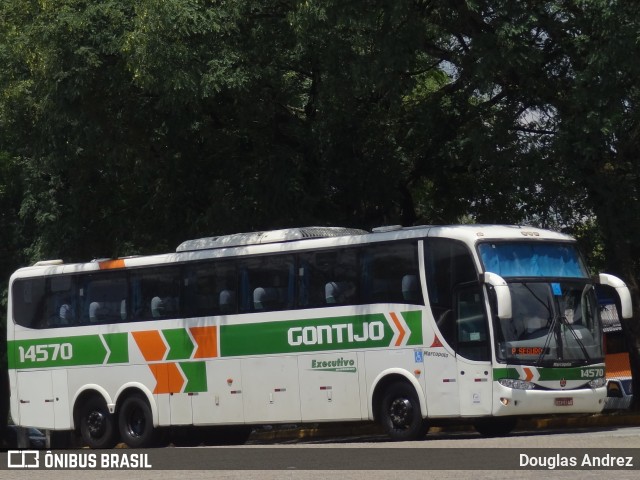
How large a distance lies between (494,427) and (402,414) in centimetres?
193

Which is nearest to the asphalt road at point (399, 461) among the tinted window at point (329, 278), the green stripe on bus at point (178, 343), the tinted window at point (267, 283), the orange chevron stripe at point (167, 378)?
the tinted window at point (329, 278)

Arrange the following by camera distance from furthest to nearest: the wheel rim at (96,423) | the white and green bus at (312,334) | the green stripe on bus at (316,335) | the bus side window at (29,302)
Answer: the bus side window at (29,302) → the wheel rim at (96,423) → the green stripe on bus at (316,335) → the white and green bus at (312,334)

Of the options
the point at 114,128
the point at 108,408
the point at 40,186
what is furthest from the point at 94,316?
the point at 40,186

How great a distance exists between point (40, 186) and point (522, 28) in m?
13.5

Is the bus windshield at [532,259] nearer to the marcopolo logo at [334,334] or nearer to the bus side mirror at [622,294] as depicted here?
the bus side mirror at [622,294]

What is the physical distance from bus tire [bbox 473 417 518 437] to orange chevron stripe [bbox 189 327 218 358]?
4.45m

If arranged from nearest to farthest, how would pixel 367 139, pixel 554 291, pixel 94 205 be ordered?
pixel 554 291, pixel 367 139, pixel 94 205

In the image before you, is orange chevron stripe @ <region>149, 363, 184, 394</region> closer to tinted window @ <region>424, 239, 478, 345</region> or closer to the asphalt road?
the asphalt road

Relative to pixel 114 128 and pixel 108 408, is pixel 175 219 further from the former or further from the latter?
pixel 108 408

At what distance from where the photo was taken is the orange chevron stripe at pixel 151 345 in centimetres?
2239

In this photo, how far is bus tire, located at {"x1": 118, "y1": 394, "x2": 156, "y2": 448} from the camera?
22703mm

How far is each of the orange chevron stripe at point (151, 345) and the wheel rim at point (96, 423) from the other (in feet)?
5.16

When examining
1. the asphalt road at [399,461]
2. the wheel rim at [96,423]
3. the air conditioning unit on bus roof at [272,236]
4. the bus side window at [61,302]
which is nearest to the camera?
the asphalt road at [399,461]

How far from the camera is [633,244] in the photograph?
74.4 ft
